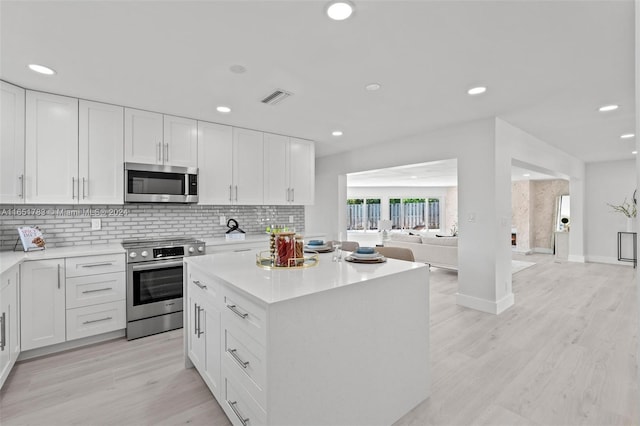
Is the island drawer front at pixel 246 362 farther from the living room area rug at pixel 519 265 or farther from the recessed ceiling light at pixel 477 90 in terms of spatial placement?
the living room area rug at pixel 519 265

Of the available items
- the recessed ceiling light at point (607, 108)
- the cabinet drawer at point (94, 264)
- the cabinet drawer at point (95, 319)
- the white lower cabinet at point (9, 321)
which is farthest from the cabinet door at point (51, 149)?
the recessed ceiling light at point (607, 108)

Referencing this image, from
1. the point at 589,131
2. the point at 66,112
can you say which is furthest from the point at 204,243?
the point at 589,131

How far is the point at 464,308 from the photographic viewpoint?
3.83 m

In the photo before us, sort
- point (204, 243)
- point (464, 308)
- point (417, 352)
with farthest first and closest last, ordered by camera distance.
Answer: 1. point (464, 308)
2. point (204, 243)
3. point (417, 352)

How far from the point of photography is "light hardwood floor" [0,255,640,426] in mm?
1888

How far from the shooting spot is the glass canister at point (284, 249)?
1.92 m

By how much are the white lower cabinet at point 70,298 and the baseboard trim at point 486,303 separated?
3.93 meters

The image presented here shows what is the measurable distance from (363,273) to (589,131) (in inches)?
187

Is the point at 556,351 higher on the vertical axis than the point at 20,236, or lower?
lower

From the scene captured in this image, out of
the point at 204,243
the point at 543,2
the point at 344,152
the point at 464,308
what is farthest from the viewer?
the point at 344,152

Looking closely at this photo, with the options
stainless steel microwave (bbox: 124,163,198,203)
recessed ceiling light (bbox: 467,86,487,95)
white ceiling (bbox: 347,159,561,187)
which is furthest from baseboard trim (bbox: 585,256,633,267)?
stainless steel microwave (bbox: 124,163,198,203)

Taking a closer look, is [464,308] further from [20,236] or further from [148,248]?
[20,236]

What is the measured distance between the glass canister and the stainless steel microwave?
2.17 m

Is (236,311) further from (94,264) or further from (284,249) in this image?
(94,264)
